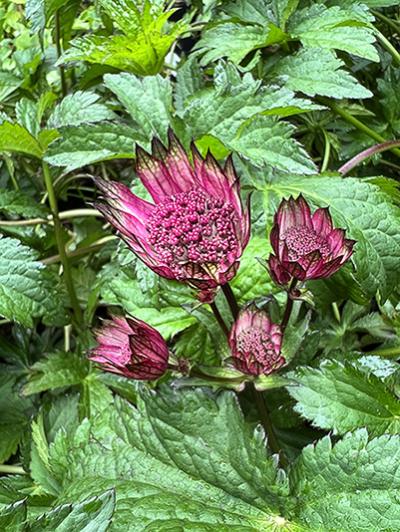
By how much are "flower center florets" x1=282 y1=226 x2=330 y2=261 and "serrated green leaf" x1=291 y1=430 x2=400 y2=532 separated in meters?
0.16

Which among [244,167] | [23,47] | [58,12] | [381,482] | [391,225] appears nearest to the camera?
[381,482]

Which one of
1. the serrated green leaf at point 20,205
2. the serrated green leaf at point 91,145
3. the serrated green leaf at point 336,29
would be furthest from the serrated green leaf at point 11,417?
the serrated green leaf at point 336,29

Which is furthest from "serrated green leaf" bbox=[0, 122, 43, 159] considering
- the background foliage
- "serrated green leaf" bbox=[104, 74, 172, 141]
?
"serrated green leaf" bbox=[104, 74, 172, 141]

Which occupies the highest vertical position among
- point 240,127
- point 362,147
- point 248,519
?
point 240,127

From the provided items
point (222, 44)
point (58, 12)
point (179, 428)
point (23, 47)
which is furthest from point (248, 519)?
point (23, 47)

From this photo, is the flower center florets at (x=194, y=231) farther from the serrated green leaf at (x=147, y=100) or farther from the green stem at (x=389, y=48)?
the green stem at (x=389, y=48)

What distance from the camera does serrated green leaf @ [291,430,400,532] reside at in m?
0.61

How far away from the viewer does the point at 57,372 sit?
0.93m

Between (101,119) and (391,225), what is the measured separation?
361 millimetres

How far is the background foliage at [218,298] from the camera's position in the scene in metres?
0.66

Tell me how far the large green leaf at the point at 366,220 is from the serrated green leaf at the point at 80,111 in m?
0.22

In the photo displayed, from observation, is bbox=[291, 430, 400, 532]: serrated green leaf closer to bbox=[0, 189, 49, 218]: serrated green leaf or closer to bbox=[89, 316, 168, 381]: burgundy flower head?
bbox=[89, 316, 168, 381]: burgundy flower head

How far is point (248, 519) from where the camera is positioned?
659 millimetres

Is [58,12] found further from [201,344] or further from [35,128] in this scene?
[201,344]
